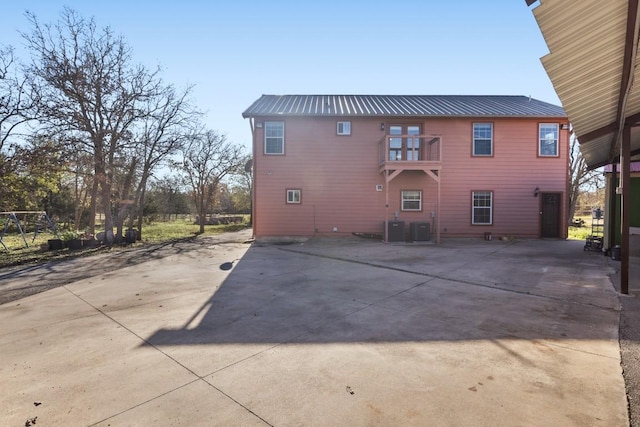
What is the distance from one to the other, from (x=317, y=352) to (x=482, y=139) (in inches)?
530

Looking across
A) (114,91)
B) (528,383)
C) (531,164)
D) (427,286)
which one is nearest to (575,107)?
(427,286)

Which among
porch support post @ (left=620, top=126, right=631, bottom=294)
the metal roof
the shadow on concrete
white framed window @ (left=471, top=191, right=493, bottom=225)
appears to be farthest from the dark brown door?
porch support post @ (left=620, top=126, right=631, bottom=294)

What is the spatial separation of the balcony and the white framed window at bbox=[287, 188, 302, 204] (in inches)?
142

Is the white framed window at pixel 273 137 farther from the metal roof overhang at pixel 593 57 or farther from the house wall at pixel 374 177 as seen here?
the metal roof overhang at pixel 593 57

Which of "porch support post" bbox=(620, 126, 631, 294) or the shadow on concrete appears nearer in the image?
the shadow on concrete

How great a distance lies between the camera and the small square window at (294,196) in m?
13.9

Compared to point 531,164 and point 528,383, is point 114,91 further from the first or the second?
point 531,164

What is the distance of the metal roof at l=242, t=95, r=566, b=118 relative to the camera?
1359 cm

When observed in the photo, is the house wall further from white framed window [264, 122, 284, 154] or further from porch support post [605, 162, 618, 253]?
porch support post [605, 162, 618, 253]

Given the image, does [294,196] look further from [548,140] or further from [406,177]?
[548,140]

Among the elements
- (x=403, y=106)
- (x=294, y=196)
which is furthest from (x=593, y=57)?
(x=403, y=106)

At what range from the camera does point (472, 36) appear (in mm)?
8008

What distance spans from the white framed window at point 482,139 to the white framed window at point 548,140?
2.12 m

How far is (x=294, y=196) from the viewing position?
1391cm
